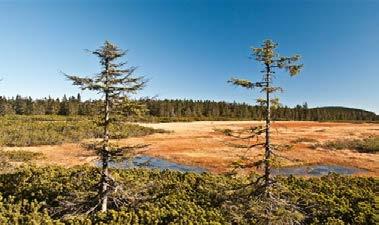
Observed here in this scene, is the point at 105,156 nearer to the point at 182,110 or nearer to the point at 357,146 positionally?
the point at 357,146

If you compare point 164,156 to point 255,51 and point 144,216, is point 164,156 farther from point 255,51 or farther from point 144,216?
point 255,51

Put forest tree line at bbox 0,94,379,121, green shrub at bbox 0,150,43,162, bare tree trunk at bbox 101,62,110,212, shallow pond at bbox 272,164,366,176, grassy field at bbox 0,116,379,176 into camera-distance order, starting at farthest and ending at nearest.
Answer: forest tree line at bbox 0,94,379,121
grassy field at bbox 0,116,379,176
green shrub at bbox 0,150,43,162
shallow pond at bbox 272,164,366,176
bare tree trunk at bbox 101,62,110,212

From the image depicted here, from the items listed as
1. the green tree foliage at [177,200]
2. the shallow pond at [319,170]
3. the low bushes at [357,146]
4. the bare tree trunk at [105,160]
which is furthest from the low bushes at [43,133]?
the bare tree trunk at [105,160]

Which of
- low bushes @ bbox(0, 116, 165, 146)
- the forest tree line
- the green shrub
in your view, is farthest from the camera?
the forest tree line

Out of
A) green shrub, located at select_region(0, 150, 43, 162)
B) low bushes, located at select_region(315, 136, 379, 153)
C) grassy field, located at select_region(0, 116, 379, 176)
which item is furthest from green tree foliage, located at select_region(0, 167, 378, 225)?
low bushes, located at select_region(315, 136, 379, 153)

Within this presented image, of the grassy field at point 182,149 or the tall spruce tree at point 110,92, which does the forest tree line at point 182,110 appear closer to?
the grassy field at point 182,149

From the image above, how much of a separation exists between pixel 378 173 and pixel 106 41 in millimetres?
33032

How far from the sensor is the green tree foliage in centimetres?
1692

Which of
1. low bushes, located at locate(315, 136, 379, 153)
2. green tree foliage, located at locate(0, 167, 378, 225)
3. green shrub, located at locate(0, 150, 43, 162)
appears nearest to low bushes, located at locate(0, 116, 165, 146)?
green shrub, located at locate(0, 150, 43, 162)

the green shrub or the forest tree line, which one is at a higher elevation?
the forest tree line

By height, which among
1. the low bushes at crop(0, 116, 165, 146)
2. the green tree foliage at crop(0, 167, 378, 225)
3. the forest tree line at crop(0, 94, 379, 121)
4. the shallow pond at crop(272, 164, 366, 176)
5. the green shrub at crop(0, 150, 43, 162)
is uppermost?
the forest tree line at crop(0, 94, 379, 121)

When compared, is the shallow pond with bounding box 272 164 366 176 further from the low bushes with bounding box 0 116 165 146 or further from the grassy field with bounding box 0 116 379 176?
the low bushes with bounding box 0 116 165 146

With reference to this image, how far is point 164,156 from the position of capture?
48969mm

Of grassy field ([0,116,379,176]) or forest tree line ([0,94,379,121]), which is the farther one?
forest tree line ([0,94,379,121])
